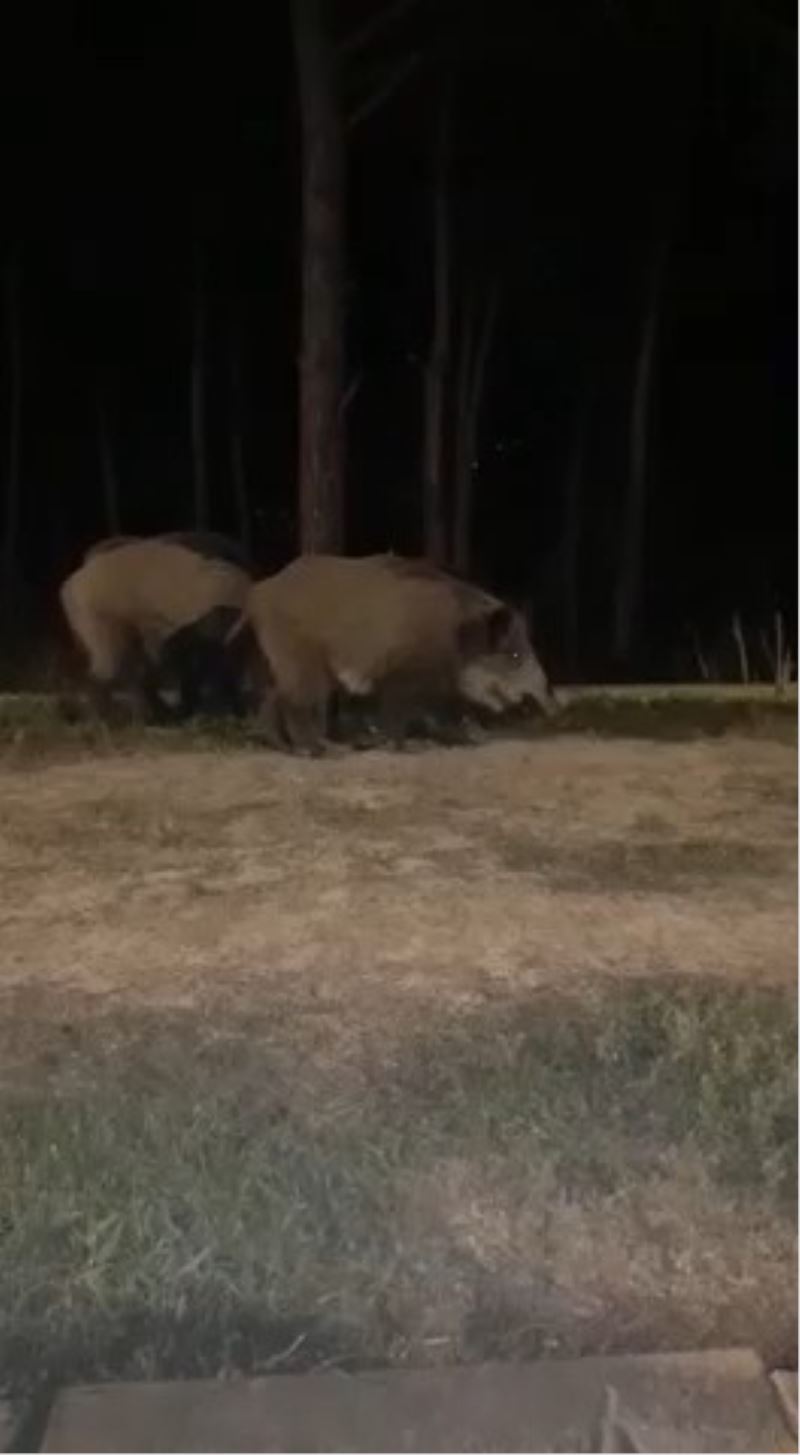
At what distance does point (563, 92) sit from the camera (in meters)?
5.18

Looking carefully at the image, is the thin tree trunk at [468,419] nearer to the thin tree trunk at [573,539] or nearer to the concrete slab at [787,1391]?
the thin tree trunk at [573,539]

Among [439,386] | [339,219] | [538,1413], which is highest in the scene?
[339,219]

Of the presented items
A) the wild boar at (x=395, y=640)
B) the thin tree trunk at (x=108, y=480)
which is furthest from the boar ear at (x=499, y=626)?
the thin tree trunk at (x=108, y=480)

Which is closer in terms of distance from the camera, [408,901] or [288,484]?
[408,901]

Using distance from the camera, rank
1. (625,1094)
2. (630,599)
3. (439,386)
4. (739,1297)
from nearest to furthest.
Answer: (739,1297) < (625,1094) < (630,599) < (439,386)

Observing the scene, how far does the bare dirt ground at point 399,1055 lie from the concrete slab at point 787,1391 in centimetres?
7

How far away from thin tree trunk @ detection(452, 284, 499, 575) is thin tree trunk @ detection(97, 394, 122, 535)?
88 centimetres

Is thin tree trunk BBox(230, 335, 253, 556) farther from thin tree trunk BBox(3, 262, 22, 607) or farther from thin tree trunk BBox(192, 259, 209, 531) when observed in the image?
thin tree trunk BBox(3, 262, 22, 607)

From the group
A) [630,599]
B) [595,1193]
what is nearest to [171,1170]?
[595,1193]

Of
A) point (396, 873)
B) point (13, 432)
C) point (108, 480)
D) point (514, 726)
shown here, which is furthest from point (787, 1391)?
point (13, 432)

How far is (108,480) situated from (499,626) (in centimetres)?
120

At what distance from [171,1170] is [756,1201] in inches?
26.3

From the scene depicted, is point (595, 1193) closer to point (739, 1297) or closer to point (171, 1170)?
point (739, 1297)

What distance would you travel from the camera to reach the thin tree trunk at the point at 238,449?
558cm
